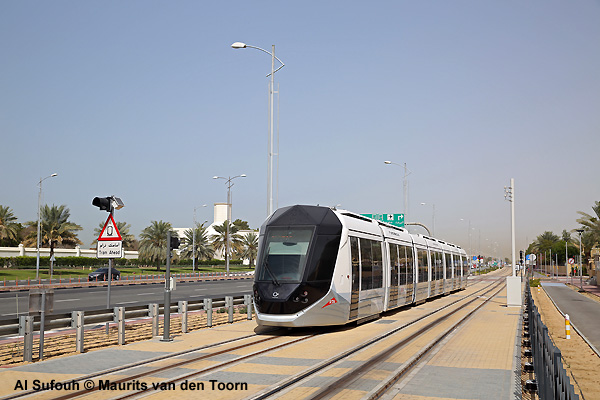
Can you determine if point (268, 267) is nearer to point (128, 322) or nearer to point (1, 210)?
point (128, 322)

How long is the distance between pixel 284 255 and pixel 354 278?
2512mm

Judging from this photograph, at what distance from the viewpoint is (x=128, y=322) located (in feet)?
68.7

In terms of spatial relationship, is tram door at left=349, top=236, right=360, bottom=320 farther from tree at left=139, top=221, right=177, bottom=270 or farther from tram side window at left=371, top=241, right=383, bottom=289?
tree at left=139, top=221, right=177, bottom=270

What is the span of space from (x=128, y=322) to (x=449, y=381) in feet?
44.4

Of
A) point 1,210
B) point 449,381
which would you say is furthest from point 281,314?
point 1,210

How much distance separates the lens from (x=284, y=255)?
1698cm

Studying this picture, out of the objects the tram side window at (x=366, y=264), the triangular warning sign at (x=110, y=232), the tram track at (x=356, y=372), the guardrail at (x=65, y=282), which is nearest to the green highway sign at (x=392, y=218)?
the guardrail at (x=65, y=282)

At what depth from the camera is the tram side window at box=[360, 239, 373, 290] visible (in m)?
19.1

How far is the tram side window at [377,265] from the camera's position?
808 inches

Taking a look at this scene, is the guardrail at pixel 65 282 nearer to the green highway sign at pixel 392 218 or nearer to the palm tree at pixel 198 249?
the palm tree at pixel 198 249

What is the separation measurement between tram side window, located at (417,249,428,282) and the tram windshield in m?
12.5

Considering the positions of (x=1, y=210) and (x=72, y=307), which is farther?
(x=1, y=210)

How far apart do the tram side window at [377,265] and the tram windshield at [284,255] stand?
411cm

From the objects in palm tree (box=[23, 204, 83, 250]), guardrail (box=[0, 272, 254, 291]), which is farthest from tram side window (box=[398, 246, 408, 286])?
palm tree (box=[23, 204, 83, 250])
